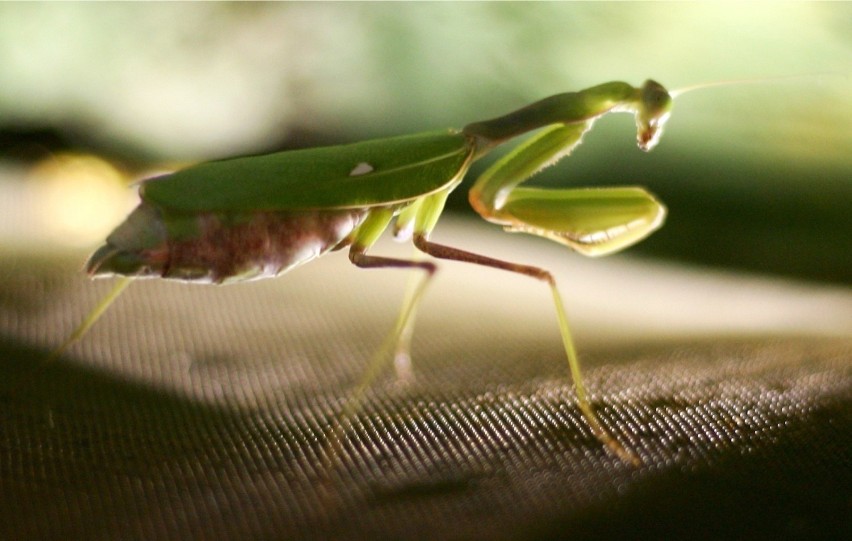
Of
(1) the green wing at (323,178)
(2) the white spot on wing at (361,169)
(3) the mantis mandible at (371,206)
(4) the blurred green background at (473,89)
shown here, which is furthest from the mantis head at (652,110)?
(4) the blurred green background at (473,89)

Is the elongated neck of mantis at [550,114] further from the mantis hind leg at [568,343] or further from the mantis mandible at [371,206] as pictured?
the mantis hind leg at [568,343]

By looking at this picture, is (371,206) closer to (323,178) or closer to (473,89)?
(323,178)

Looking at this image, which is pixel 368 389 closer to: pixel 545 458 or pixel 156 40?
pixel 545 458

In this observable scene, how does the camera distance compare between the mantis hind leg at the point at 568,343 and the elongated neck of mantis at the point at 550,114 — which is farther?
the elongated neck of mantis at the point at 550,114

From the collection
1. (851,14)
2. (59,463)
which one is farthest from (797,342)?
(851,14)

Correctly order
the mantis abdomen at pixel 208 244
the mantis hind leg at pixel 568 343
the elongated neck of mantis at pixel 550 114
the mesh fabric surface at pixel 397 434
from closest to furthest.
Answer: the mesh fabric surface at pixel 397 434
the mantis hind leg at pixel 568 343
the mantis abdomen at pixel 208 244
the elongated neck of mantis at pixel 550 114

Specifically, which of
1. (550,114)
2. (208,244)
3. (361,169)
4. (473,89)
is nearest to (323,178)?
(361,169)

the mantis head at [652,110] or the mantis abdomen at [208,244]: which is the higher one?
the mantis head at [652,110]
